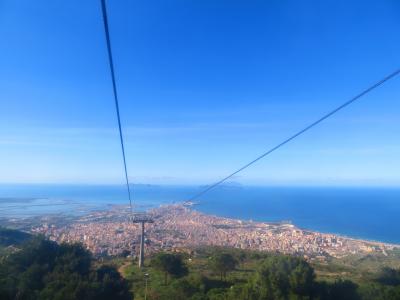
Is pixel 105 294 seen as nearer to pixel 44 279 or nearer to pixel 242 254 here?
pixel 44 279

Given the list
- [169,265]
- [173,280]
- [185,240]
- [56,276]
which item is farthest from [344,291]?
[185,240]

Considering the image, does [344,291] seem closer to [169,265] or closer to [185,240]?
[169,265]

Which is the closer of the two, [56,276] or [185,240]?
[56,276]

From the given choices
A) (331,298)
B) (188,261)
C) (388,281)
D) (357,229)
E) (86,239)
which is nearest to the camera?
(331,298)

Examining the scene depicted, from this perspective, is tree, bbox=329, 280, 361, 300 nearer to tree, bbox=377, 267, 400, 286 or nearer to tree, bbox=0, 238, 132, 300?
tree, bbox=377, 267, 400, 286

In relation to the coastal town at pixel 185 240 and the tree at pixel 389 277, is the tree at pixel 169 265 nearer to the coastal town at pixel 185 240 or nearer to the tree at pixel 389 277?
the coastal town at pixel 185 240

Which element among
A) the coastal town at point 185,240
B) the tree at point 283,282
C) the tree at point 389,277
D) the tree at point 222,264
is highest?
the tree at point 283,282

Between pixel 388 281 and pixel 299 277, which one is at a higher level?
pixel 299 277

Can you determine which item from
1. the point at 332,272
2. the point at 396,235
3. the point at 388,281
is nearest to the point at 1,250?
the point at 332,272

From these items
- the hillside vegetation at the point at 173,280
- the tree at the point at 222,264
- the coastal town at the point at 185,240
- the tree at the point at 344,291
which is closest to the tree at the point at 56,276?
the hillside vegetation at the point at 173,280

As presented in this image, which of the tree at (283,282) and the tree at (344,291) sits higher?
the tree at (283,282)

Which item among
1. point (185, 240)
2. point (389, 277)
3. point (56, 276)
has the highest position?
point (56, 276)
